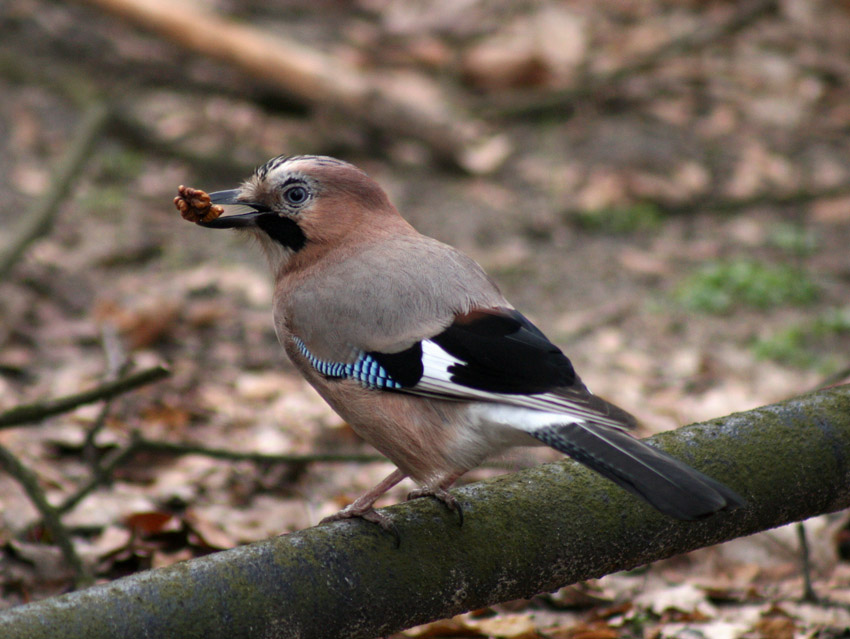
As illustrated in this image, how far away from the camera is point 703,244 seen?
7.28 meters

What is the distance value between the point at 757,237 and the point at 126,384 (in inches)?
202

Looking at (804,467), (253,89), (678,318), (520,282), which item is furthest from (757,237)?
(804,467)

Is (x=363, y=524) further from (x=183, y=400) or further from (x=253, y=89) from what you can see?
(x=253, y=89)

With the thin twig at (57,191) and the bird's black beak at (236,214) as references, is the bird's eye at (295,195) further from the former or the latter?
the thin twig at (57,191)

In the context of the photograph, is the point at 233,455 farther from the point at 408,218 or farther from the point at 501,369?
the point at 408,218

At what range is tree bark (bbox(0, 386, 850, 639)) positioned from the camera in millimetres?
2195

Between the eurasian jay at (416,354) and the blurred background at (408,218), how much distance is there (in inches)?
13.6

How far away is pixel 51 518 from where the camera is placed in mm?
3465

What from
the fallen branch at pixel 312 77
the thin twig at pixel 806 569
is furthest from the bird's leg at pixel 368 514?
the fallen branch at pixel 312 77

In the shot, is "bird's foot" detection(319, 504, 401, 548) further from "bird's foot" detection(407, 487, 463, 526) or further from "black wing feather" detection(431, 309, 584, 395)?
"black wing feather" detection(431, 309, 584, 395)

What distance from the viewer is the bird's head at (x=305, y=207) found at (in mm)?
3555

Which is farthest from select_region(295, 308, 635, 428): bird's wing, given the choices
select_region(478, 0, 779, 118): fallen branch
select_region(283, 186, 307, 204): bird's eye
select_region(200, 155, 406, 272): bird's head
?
select_region(478, 0, 779, 118): fallen branch

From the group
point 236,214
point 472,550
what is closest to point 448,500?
point 472,550

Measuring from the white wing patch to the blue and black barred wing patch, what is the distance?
25 mm
